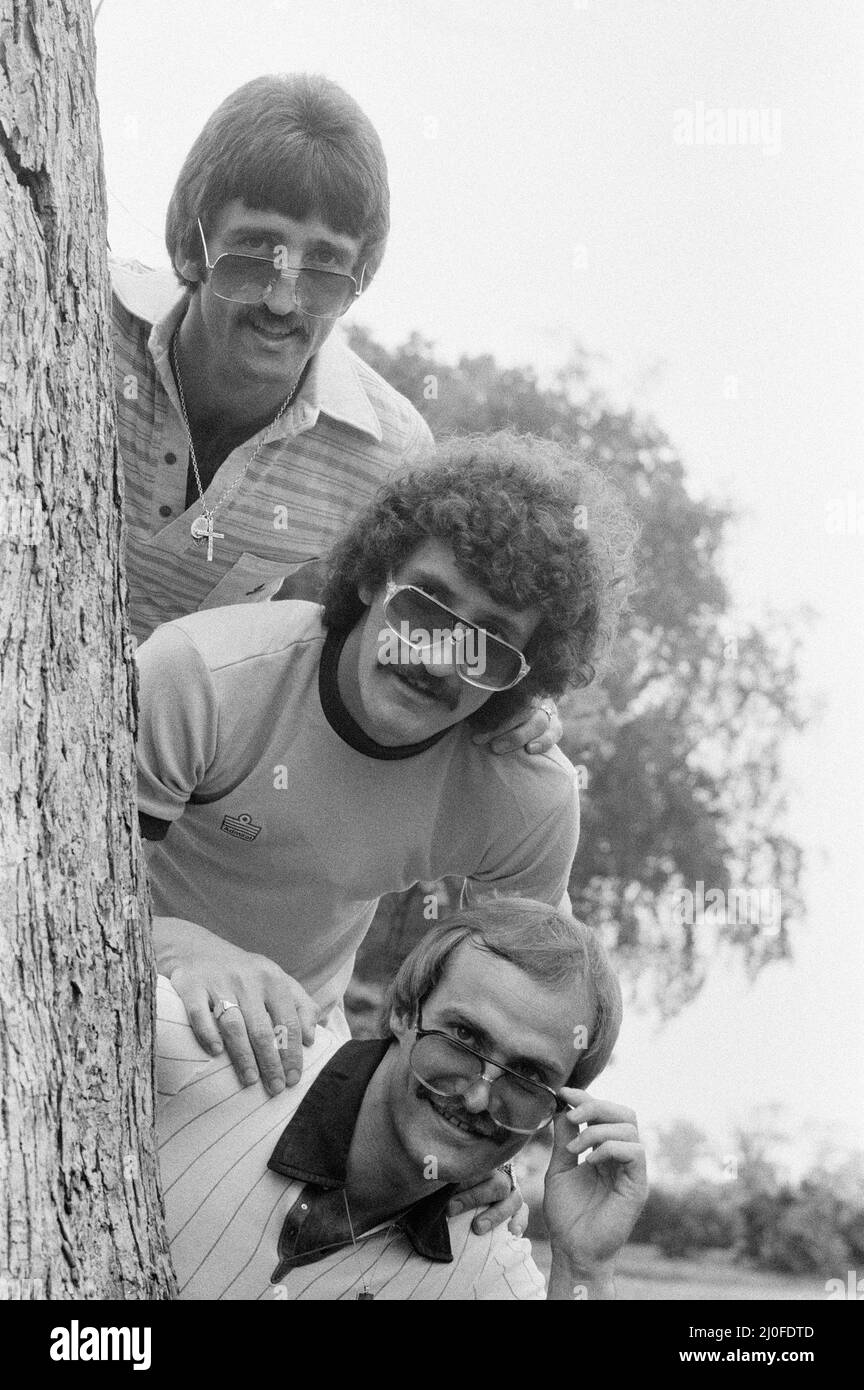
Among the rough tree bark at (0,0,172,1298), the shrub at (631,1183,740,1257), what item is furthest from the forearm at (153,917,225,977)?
the shrub at (631,1183,740,1257)

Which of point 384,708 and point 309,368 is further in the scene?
point 309,368

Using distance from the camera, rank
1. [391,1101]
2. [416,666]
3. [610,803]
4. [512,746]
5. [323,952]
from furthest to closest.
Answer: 1. [610,803]
2. [323,952]
3. [512,746]
4. [416,666]
5. [391,1101]

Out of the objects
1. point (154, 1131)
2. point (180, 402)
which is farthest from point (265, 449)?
point (154, 1131)

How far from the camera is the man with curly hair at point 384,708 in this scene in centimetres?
246

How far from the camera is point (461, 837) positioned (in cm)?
274

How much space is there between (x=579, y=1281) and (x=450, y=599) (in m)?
1.01

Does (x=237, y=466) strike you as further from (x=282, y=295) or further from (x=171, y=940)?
(x=171, y=940)

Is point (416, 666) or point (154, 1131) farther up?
point (416, 666)

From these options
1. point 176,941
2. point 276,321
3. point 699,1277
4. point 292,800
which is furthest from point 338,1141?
point 699,1277

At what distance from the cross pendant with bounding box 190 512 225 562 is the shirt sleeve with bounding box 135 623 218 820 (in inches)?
19.0

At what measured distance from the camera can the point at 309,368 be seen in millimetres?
2908
